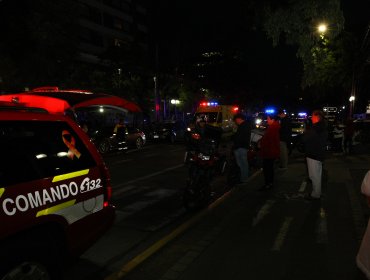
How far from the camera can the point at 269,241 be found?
6.19 metres

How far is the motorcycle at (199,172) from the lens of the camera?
798 centimetres

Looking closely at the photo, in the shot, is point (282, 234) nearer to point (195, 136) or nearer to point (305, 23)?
point (195, 136)

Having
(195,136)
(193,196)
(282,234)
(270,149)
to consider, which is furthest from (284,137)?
(282,234)

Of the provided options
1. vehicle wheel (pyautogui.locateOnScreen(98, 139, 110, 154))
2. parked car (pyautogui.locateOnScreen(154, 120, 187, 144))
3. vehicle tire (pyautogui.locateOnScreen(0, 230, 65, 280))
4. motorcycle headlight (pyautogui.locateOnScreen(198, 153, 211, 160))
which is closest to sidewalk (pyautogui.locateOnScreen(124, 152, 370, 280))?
motorcycle headlight (pyautogui.locateOnScreen(198, 153, 211, 160))

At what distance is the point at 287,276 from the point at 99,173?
241cm

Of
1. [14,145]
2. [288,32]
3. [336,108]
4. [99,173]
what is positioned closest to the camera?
[14,145]

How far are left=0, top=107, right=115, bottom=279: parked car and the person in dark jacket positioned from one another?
515 centimetres

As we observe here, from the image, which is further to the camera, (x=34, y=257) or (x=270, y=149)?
(x=270, y=149)

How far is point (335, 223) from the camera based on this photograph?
7.12 m

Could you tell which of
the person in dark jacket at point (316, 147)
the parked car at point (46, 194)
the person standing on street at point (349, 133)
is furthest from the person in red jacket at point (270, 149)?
the person standing on street at point (349, 133)

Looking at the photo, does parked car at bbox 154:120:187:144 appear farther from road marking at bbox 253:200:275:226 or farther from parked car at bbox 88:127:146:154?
road marking at bbox 253:200:275:226

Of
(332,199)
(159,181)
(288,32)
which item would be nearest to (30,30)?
(159,181)

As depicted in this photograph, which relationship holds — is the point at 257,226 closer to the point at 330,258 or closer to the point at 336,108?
the point at 330,258

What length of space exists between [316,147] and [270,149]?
1.47m
